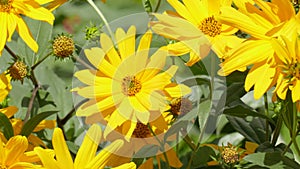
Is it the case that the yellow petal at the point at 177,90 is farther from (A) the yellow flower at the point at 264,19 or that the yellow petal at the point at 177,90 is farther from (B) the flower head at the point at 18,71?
(B) the flower head at the point at 18,71

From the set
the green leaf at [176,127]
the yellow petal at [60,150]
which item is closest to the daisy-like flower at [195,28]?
the green leaf at [176,127]

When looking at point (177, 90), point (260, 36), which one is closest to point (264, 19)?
point (260, 36)

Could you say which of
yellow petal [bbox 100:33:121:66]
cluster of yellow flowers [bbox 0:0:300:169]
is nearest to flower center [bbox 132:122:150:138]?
cluster of yellow flowers [bbox 0:0:300:169]

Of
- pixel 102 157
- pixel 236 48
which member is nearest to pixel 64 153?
pixel 102 157

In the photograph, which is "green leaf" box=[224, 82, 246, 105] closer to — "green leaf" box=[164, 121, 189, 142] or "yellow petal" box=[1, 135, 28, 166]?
"green leaf" box=[164, 121, 189, 142]

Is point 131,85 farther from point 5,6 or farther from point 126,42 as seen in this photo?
point 5,6

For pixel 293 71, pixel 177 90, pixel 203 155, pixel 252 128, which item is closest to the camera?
pixel 293 71
